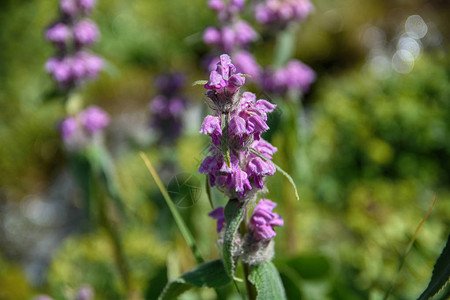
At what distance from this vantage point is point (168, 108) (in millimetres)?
2045

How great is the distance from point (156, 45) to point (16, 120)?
194cm

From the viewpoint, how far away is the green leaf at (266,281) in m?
0.94

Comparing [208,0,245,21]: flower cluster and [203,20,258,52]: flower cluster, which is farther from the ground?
[208,0,245,21]: flower cluster

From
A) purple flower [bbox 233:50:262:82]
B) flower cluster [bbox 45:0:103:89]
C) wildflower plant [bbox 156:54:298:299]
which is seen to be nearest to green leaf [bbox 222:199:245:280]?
wildflower plant [bbox 156:54:298:299]

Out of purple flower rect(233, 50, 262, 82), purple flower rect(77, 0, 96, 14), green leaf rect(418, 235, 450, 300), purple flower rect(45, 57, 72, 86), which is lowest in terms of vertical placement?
green leaf rect(418, 235, 450, 300)

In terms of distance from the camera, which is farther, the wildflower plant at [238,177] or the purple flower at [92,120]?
the purple flower at [92,120]

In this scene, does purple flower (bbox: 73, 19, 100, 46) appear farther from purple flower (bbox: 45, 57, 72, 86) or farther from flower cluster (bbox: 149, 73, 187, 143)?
flower cluster (bbox: 149, 73, 187, 143)

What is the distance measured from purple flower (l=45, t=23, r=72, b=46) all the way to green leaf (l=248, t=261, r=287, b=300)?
124 centimetres

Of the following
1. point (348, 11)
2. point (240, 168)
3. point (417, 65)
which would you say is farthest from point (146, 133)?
point (348, 11)

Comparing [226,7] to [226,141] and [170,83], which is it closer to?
[170,83]

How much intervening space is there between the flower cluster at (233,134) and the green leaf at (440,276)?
0.42 m

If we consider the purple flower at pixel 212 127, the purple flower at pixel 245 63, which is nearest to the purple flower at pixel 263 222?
the purple flower at pixel 212 127

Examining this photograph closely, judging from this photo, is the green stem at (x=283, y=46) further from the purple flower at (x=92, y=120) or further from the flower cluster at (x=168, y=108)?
the purple flower at (x=92, y=120)

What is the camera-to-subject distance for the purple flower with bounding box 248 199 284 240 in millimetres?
986
